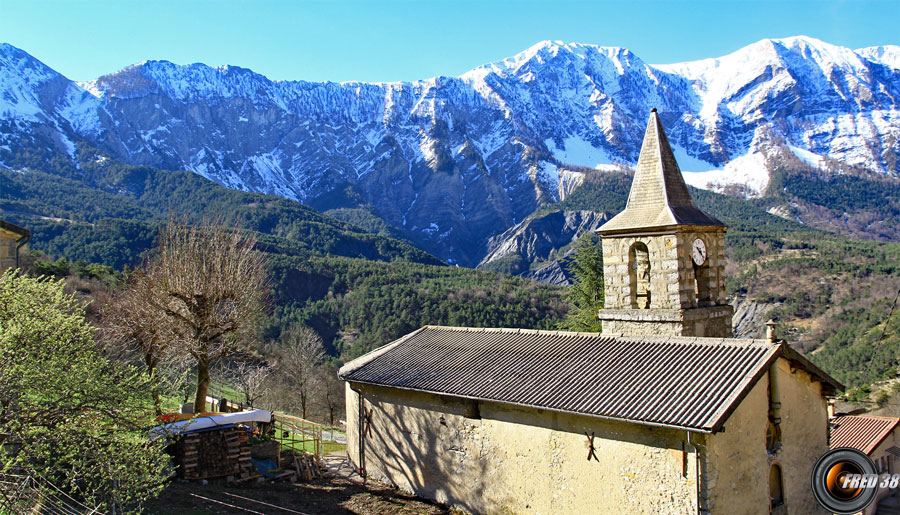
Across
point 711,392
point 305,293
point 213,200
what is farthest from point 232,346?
point 213,200

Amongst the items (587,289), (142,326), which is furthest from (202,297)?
(587,289)

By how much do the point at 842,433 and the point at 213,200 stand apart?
6526 inches

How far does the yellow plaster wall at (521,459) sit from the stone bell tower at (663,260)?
15.1 ft

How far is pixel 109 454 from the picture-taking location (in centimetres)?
1166

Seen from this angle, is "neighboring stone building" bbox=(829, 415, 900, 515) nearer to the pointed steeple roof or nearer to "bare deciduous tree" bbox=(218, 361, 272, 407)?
the pointed steeple roof

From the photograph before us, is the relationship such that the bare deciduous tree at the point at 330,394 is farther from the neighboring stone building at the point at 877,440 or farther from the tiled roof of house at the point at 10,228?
the neighboring stone building at the point at 877,440

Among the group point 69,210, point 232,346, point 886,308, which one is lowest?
point 886,308

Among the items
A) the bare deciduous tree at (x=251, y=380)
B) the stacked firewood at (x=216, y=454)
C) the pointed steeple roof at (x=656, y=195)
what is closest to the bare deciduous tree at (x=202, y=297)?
the stacked firewood at (x=216, y=454)

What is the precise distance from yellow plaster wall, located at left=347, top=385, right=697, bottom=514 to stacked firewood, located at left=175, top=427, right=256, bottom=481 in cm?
392

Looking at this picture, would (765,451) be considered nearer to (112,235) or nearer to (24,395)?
(24,395)

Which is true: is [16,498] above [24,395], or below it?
below

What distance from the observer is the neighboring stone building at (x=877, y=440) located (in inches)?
1111

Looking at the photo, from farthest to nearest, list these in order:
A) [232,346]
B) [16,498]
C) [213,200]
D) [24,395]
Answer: [213,200]
[232,346]
[24,395]
[16,498]

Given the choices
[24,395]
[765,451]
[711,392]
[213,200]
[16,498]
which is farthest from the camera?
[213,200]
